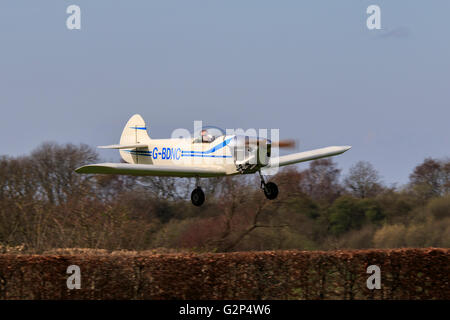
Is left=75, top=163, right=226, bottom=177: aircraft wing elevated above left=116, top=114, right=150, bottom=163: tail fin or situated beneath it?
situated beneath

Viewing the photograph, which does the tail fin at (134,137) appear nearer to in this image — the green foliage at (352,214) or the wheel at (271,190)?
the wheel at (271,190)

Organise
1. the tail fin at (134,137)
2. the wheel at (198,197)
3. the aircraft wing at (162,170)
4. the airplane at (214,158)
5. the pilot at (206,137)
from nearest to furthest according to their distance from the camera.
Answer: the aircraft wing at (162,170)
the airplane at (214,158)
the pilot at (206,137)
the wheel at (198,197)
the tail fin at (134,137)

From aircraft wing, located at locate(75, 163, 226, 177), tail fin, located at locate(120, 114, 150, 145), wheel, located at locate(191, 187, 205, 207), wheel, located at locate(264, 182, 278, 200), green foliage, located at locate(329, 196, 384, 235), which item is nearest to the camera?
aircraft wing, located at locate(75, 163, 226, 177)

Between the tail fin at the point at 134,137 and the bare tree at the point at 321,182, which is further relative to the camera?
the bare tree at the point at 321,182

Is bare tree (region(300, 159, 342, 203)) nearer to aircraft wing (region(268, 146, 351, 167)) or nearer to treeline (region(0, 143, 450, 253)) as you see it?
treeline (region(0, 143, 450, 253))

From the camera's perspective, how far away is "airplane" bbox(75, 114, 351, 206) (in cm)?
1769

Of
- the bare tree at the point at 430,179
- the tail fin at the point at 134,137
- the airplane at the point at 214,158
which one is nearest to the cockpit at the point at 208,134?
the airplane at the point at 214,158

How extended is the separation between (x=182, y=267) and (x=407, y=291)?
17.7 feet

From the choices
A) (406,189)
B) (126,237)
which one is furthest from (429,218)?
(126,237)

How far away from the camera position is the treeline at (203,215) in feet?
83.4

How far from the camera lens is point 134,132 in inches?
916

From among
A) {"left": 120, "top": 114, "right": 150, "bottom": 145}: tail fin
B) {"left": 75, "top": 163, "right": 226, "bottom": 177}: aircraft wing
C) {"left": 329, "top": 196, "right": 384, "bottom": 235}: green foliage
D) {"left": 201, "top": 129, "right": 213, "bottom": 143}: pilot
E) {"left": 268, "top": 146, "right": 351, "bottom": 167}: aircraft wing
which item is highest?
{"left": 120, "top": 114, "right": 150, "bottom": 145}: tail fin

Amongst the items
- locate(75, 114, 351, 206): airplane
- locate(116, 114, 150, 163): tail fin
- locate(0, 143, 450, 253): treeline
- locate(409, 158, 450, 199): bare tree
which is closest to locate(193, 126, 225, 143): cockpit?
locate(75, 114, 351, 206): airplane

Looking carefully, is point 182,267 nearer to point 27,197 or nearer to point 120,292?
point 120,292
